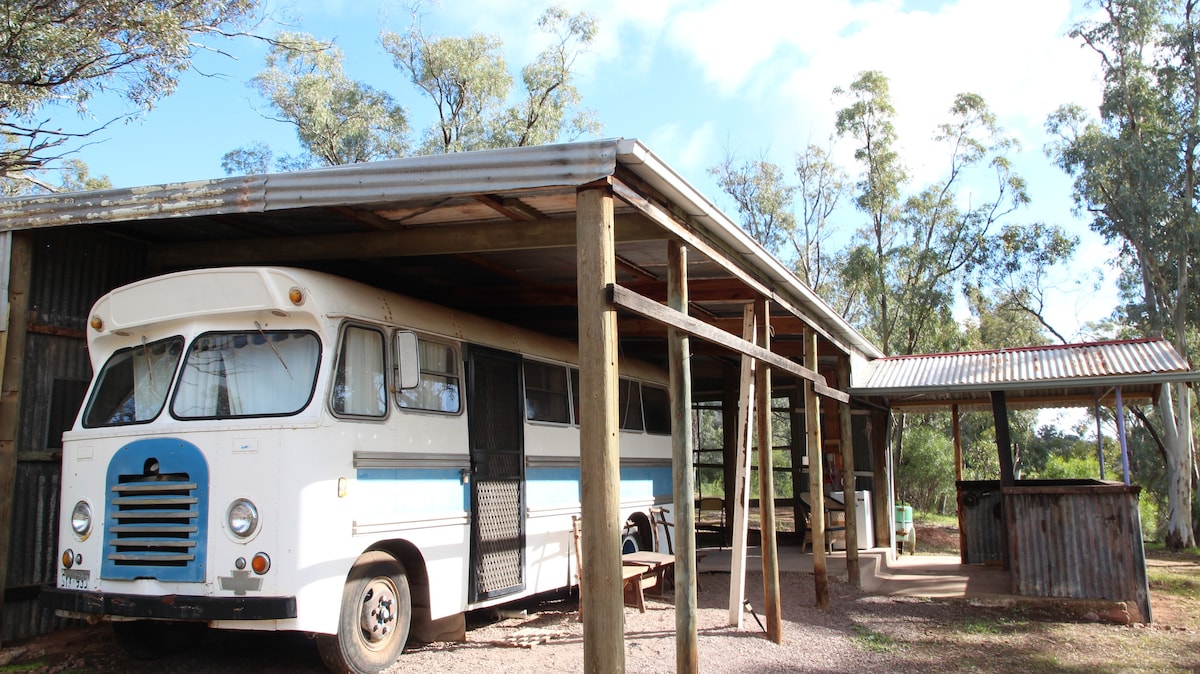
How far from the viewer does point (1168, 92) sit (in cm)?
2248

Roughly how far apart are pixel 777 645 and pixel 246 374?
15.9 feet

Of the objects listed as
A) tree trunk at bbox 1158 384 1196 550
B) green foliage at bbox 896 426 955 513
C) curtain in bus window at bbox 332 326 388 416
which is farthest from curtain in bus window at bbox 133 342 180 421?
green foliage at bbox 896 426 955 513

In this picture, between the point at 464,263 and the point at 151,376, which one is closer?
the point at 151,376

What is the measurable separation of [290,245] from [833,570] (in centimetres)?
824

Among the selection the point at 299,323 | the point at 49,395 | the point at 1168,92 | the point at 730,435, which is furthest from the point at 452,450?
the point at 1168,92

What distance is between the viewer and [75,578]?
Answer: 19.2 ft

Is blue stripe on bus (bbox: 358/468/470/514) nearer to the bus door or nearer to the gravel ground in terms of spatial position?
the bus door

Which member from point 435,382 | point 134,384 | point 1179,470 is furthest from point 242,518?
point 1179,470

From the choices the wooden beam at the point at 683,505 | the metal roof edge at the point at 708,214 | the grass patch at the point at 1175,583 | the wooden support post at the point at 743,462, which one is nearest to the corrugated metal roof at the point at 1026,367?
the metal roof edge at the point at 708,214

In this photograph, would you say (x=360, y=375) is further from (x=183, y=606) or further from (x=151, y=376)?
(x=183, y=606)

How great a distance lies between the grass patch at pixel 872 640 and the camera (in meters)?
7.81

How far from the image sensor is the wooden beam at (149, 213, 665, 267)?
645 centimetres

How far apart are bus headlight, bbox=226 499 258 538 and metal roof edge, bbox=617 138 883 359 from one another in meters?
3.06

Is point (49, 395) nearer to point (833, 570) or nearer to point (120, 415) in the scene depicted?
point (120, 415)
